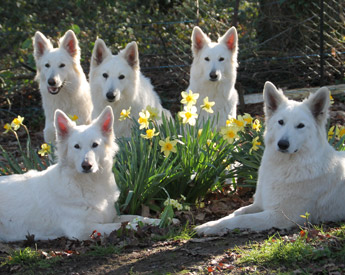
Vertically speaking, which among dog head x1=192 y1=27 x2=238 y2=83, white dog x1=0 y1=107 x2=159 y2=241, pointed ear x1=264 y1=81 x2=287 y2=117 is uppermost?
dog head x1=192 y1=27 x2=238 y2=83

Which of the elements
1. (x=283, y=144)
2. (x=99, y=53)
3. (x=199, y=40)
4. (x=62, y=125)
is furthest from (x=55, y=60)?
(x=283, y=144)

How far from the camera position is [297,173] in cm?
469

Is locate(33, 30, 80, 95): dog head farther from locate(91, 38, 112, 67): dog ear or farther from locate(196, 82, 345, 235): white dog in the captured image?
locate(196, 82, 345, 235): white dog

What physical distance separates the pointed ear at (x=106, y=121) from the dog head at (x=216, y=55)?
271 centimetres

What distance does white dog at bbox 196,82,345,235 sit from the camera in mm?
4559

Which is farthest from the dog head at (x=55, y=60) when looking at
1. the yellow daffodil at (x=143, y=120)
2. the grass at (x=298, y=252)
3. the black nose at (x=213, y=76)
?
the grass at (x=298, y=252)

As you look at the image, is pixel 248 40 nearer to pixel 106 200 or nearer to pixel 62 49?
pixel 62 49

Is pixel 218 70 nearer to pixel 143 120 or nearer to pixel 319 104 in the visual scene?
pixel 143 120

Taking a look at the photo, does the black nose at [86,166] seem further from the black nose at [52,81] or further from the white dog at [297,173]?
the black nose at [52,81]

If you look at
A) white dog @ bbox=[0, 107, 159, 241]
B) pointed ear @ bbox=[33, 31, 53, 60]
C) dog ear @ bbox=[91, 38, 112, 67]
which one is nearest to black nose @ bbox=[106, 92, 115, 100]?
dog ear @ bbox=[91, 38, 112, 67]

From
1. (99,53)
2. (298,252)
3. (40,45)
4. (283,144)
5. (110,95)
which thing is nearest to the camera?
(298,252)

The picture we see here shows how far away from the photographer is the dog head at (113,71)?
7004 mm

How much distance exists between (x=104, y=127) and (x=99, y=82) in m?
2.46

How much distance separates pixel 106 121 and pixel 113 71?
2.37m
